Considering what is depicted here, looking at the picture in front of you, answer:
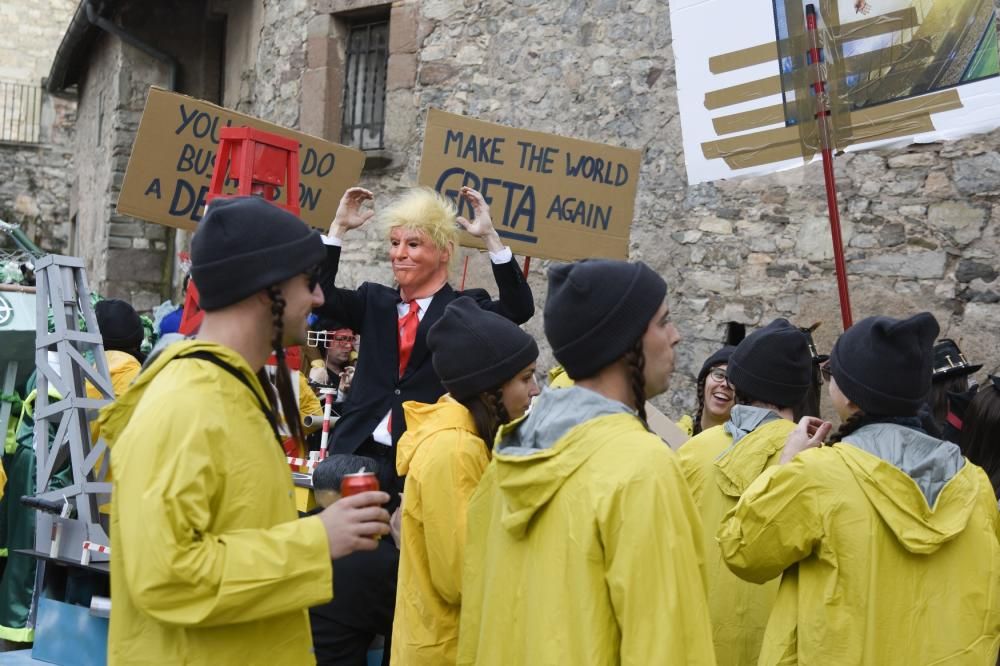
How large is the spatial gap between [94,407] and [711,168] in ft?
10.3

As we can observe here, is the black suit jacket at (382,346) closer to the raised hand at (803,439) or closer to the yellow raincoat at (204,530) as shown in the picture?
the raised hand at (803,439)

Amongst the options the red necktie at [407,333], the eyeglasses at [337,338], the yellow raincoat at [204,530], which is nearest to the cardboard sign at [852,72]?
the red necktie at [407,333]

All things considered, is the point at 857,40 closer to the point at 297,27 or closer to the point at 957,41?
the point at 957,41

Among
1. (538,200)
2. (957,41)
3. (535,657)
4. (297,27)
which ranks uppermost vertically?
(297,27)

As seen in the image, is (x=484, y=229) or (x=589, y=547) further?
(x=484, y=229)

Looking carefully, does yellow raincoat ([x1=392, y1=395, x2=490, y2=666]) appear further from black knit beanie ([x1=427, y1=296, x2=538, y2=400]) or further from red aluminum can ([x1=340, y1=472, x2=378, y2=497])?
red aluminum can ([x1=340, y1=472, x2=378, y2=497])

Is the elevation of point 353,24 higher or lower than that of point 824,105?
higher

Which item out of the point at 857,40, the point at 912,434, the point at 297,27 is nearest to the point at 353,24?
the point at 297,27

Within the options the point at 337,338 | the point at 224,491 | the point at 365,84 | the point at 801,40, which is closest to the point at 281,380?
the point at 224,491

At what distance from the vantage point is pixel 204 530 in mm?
1961

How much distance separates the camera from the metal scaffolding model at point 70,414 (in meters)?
4.35

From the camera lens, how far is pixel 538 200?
5777mm

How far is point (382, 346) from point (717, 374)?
1.31 meters

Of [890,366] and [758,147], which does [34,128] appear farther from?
[890,366]
